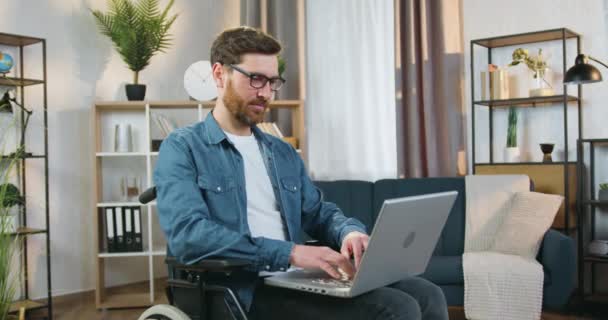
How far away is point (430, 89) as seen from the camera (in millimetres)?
4449

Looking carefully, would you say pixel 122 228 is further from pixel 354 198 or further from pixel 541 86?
pixel 541 86

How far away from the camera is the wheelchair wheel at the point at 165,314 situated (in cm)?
176

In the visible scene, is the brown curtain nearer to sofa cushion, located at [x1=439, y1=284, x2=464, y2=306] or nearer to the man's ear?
sofa cushion, located at [x1=439, y1=284, x2=464, y2=306]

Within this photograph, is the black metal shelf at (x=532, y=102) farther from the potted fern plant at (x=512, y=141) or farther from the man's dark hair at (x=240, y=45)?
the man's dark hair at (x=240, y=45)

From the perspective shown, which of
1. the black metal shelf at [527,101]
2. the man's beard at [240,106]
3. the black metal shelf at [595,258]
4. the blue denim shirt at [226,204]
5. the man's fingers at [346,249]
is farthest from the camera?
the black metal shelf at [527,101]

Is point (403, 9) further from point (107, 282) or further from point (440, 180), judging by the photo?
point (107, 282)

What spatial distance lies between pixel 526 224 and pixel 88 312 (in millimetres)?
2518

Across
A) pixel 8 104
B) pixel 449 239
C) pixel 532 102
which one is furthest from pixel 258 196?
pixel 532 102

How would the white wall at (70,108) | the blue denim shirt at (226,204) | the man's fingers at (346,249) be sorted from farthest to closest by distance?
the white wall at (70,108) < the man's fingers at (346,249) < the blue denim shirt at (226,204)

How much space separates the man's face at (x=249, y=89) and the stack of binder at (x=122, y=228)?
2.54 metres

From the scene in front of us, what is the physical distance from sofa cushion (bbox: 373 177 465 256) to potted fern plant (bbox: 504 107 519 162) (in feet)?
→ 1.51

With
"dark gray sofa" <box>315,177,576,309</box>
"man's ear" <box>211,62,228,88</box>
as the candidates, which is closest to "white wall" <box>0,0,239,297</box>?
"dark gray sofa" <box>315,177,576,309</box>

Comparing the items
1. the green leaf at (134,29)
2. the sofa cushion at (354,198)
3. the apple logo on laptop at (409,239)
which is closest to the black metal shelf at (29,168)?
the green leaf at (134,29)

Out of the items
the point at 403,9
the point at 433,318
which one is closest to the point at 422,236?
the point at 433,318
